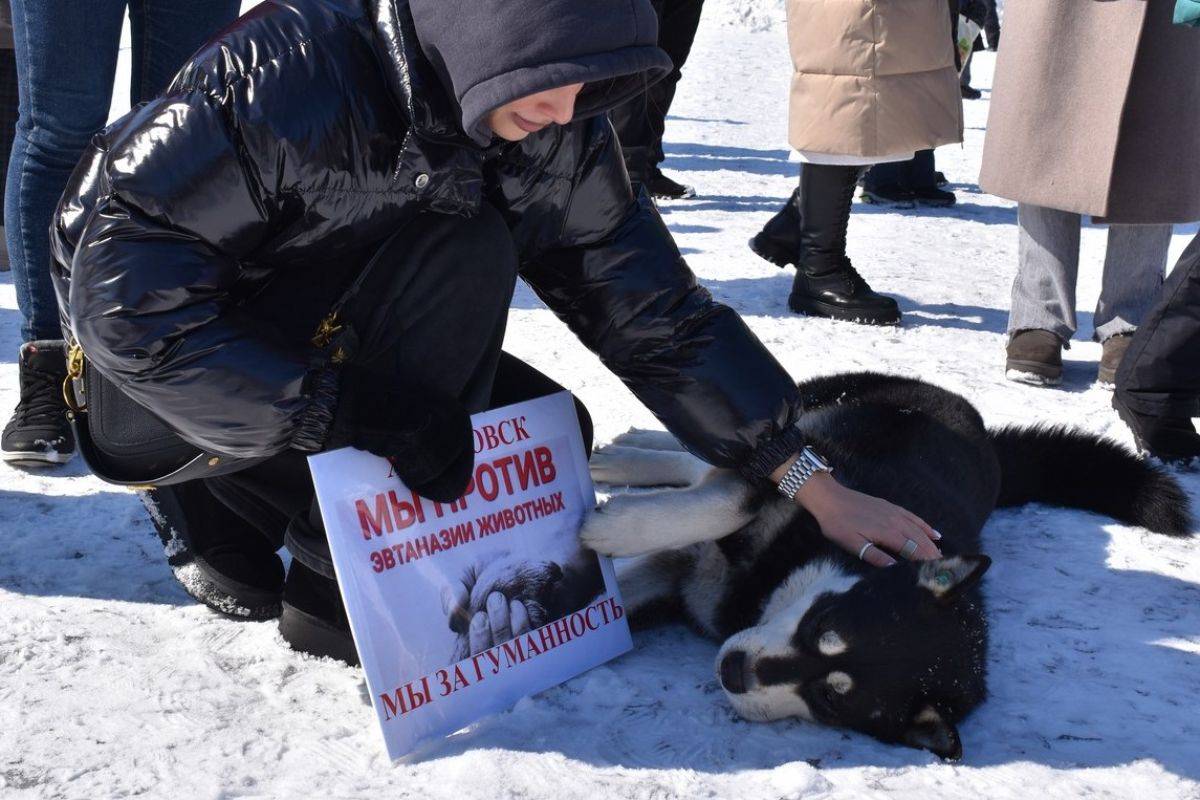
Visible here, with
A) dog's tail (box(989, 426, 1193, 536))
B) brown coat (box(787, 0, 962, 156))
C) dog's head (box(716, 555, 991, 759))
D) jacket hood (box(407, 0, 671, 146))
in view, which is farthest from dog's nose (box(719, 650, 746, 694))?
brown coat (box(787, 0, 962, 156))

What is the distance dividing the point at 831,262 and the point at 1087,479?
1.56 metres

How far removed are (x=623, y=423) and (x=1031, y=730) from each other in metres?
1.44

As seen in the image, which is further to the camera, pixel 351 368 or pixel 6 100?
pixel 6 100

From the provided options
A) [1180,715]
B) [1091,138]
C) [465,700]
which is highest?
[1091,138]

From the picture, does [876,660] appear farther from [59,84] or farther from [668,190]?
[668,190]

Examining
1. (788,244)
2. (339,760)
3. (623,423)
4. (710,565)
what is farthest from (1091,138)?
(339,760)

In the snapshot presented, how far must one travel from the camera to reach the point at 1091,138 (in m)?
3.44

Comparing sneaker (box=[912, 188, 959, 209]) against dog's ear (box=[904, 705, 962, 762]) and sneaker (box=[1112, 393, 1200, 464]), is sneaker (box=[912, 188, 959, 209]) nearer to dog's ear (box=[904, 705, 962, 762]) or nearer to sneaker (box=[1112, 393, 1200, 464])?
sneaker (box=[1112, 393, 1200, 464])

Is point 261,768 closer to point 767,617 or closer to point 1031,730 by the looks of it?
point 767,617

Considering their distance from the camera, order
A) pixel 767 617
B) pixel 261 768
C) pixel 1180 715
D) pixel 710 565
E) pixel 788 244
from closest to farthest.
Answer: pixel 261 768 → pixel 1180 715 → pixel 767 617 → pixel 710 565 → pixel 788 244

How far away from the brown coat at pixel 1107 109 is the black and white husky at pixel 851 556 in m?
0.92

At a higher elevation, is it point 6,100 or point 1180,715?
point 6,100

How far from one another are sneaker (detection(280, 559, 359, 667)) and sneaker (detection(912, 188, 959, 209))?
4.96m

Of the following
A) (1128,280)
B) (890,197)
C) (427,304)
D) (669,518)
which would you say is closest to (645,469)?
(669,518)
